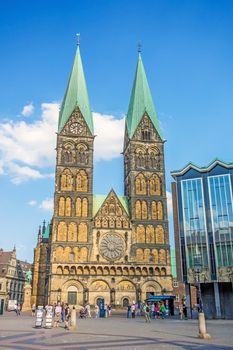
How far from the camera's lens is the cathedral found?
5731cm

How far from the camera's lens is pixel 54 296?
55.2 meters

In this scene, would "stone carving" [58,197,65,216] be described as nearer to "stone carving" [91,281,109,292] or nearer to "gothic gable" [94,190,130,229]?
"gothic gable" [94,190,130,229]

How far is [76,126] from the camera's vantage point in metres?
66.9

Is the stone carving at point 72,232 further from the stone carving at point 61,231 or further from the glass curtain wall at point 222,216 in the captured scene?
the glass curtain wall at point 222,216

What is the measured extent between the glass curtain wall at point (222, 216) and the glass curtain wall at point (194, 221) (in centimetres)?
121

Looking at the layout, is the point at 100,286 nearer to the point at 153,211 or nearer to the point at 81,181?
the point at 153,211

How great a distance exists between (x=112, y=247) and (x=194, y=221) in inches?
839

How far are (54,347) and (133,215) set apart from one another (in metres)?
49.1

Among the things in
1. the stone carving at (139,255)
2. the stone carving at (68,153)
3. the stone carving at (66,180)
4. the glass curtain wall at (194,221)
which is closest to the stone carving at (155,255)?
the stone carving at (139,255)

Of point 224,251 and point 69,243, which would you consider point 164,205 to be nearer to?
point 69,243

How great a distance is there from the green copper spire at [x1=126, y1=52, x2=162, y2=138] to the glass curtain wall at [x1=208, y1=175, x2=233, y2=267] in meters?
28.7

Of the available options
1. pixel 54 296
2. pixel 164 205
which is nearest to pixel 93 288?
pixel 54 296

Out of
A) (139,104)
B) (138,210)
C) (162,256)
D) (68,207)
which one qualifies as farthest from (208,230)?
(139,104)

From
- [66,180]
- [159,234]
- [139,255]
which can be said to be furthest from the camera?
[66,180]
